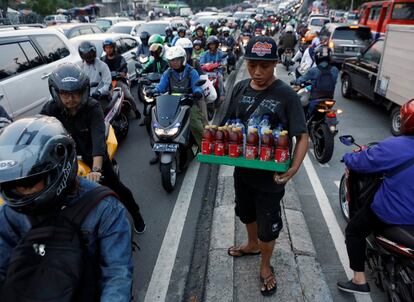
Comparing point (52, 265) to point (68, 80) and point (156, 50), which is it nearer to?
point (68, 80)

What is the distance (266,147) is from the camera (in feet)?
8.21

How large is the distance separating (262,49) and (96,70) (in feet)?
13.6

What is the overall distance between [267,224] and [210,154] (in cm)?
70

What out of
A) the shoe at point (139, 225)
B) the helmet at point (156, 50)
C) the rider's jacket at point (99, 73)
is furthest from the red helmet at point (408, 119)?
the helmet at point (156, 50)

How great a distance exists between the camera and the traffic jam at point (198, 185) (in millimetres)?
1435

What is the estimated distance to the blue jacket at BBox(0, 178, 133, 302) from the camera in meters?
1.52

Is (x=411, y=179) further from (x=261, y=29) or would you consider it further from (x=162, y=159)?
(x=261, y=29)

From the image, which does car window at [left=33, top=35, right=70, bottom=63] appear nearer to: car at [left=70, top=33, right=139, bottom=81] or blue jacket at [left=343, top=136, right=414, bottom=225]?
car at [left=70, top=33, right=139, bottom=81]

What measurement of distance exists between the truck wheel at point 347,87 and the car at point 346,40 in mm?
3104

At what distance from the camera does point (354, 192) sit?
3217 millimetres

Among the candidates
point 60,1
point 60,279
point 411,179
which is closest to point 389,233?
point 411,179

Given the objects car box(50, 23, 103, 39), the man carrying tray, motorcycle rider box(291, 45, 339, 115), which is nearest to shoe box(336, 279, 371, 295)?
the man carrying tray

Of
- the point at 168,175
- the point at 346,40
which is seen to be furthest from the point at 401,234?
the point at 346,40

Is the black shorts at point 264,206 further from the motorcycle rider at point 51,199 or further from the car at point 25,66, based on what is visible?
the car at point 25,66
